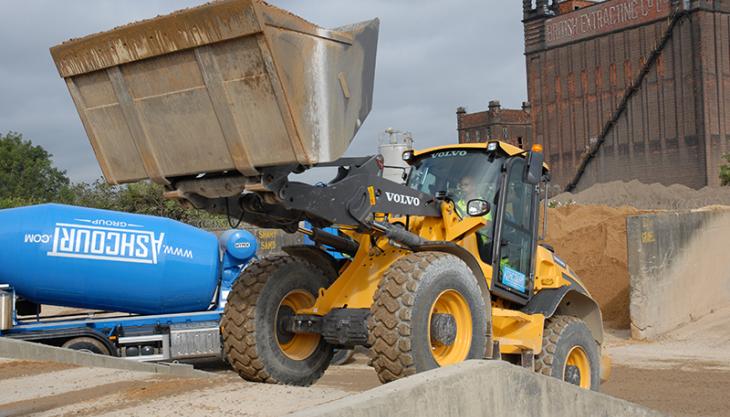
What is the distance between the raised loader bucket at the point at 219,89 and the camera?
5.70 meters

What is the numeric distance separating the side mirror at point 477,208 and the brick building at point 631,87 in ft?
124

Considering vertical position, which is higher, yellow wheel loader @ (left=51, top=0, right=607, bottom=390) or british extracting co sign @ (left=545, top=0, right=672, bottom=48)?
british extracting co sign @ (left=545, top=0, right=672, bottom=48)

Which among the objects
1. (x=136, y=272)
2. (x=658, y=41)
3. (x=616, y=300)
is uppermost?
(x=658, y=41)

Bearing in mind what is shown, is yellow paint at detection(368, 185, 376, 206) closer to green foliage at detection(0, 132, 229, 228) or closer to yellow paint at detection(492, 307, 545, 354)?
yellow paint at detection(492, 307, 545, 354)

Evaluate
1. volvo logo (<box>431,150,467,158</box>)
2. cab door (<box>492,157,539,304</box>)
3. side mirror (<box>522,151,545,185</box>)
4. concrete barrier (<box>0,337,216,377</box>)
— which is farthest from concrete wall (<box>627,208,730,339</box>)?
concrete barrier (<box>0,337,216,377</box>)

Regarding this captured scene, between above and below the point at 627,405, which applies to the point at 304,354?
above

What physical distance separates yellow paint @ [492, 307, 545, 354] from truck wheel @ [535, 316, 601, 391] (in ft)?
0.68

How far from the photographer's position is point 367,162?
663cm

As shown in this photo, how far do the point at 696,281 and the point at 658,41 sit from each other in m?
30.0

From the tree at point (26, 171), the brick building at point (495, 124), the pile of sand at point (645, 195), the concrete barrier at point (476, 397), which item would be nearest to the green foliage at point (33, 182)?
the tree at point (26, 171)

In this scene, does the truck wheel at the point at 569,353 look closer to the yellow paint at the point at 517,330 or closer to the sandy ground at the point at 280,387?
the yellow paint at the point at 517,330

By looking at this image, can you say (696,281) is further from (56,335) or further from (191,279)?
(56,335)

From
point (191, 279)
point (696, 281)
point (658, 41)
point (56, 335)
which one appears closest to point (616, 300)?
point (696, 281)

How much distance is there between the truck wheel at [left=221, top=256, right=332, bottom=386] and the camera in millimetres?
7035
